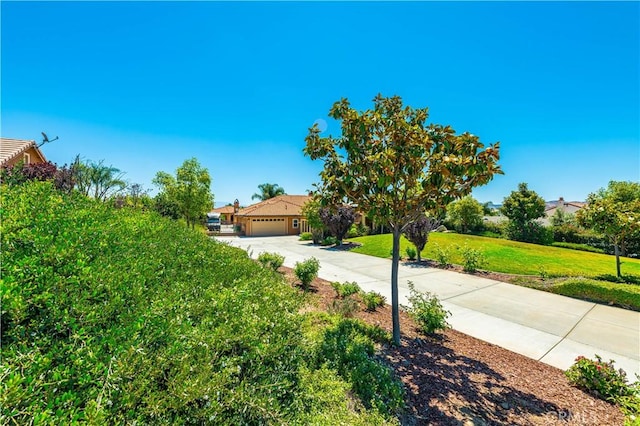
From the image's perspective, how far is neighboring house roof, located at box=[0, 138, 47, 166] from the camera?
11761mm

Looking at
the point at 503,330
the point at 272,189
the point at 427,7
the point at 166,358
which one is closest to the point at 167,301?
the point at 166,358

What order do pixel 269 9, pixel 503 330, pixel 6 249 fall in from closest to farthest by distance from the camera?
pixel 6 249 → pixel 503 330 → pixel 269 9

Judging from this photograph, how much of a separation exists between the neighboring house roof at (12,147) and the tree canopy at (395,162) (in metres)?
15.2

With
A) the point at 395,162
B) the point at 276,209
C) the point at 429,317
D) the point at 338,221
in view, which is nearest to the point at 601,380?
the point at 429,317

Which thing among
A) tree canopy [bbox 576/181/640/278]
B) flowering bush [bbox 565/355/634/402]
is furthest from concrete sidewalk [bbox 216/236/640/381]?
tree canopy [bbox 576/181/640/278]

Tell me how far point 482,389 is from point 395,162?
3411 millimetres

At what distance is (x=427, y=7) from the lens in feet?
22.9

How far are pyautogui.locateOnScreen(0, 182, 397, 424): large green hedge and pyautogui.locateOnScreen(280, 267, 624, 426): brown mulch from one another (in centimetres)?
112

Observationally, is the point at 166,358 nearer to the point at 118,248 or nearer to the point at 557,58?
the point at 118,248

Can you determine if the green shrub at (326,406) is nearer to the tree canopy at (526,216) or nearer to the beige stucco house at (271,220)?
the beige stucco house at (271,220)

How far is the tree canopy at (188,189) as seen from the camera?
20141mm

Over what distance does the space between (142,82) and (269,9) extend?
5914 mm

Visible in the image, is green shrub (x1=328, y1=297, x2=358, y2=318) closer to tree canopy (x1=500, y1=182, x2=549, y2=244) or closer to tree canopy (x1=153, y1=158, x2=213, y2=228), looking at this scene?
tree canopy (x1=153, y1=158, x2=213, y2=228)

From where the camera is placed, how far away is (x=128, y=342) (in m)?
1.49
